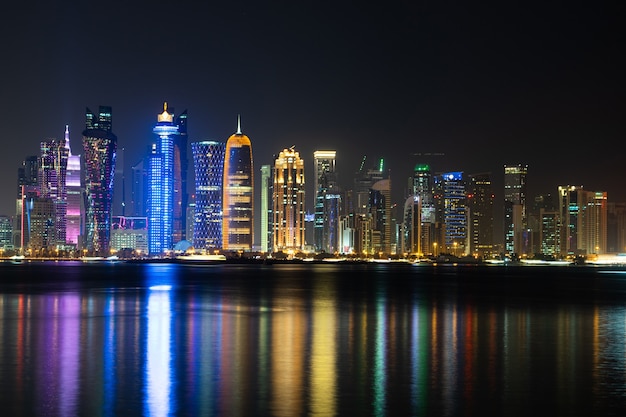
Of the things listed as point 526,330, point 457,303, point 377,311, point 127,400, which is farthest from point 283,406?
point 457,303

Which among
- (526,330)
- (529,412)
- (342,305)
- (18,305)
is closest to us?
(529,412)

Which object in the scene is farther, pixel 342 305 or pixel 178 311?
pixel 342 305

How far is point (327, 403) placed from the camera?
2686cm

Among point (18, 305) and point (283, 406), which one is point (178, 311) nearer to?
point (18, 305)

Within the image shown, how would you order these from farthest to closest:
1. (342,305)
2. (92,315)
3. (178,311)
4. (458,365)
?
(342,305) < (178,311) < (92,315) < (458,365)

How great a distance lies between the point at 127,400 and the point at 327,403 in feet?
22.9

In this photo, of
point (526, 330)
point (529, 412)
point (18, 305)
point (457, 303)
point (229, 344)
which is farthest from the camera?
point (457, 303)

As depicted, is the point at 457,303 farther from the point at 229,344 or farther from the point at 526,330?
the point at 229,344

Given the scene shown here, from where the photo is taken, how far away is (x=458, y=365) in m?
36.3

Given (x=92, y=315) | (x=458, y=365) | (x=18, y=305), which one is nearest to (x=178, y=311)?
(x=92, y=315)

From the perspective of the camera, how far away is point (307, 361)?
36.9 m

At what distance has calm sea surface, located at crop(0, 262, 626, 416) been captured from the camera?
27141 mm

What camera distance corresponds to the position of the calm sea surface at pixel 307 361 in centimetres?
2714

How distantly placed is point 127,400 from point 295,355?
12.5 metres
